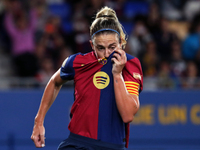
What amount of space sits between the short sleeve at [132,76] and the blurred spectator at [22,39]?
4826 millimetres

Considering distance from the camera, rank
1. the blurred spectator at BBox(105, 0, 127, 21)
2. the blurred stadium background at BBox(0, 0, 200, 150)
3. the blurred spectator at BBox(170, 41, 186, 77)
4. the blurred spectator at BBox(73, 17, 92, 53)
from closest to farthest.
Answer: the blurred stadium background at BBox(0, 0, 200, 150) < the blurred spectator at BBox(170, 41, 186, 77) < the blurred spectator at BBox(73, 17, 92, 53) < the blurred spectator at BBox(105, 0, 127, 21)

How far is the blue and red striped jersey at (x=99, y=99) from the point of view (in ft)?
10.6

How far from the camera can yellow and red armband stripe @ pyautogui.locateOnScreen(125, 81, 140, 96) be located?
10.6 ft

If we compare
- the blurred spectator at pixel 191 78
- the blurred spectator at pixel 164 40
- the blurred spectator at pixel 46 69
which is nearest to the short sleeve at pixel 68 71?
the blurred spectator at pixel 46 69

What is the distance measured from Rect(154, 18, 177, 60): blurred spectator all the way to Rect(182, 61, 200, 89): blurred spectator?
641 mm

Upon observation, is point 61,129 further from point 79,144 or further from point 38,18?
point 79,144

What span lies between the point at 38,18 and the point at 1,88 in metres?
2.11

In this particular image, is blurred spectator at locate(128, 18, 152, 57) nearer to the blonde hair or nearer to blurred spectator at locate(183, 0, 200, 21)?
blurred spectator at locate(183, 0, 200, 21)

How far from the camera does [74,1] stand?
399 inches

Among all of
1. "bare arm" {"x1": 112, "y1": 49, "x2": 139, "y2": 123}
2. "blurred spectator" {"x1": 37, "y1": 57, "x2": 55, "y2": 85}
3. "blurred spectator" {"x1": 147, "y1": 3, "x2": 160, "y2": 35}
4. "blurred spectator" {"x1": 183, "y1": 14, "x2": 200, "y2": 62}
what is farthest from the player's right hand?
"blurred spectator" {"x1": 147, "y1": 3, "x2": 160, "y2": 35}

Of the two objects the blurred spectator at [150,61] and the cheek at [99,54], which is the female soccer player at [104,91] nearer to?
the cheek at [99,54]

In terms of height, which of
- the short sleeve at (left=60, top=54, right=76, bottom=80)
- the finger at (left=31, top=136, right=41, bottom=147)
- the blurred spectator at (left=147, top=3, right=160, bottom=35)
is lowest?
the finger at (left=31, top=136, right=41, bottom=147)

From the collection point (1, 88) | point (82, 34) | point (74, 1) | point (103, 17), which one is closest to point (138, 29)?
point (82, 34)

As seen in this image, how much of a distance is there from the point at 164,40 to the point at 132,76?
5703 millimetres
